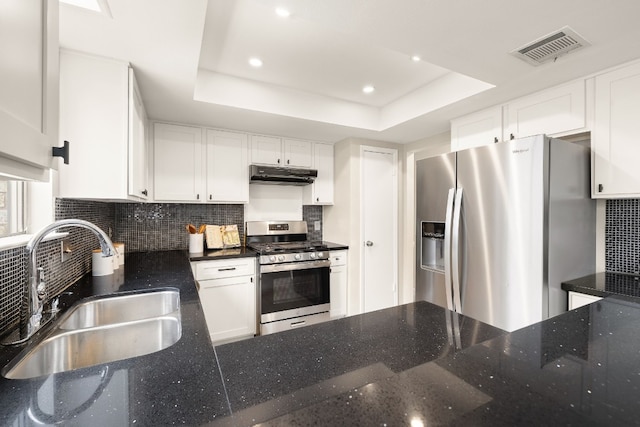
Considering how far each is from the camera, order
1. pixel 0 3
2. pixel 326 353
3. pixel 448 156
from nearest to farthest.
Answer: pixel 0 3
pixel 326 353
pixel 448 156

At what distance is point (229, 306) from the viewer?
2762 millimetres

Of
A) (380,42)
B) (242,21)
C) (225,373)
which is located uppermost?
(242,21)

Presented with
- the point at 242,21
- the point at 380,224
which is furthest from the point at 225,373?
the point at 380,224

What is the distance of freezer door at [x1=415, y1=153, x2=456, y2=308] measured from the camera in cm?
230

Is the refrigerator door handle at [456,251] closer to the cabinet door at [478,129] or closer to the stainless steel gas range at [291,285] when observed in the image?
the cabinet door at [478,129]

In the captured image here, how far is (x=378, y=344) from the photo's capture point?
0.97 meters

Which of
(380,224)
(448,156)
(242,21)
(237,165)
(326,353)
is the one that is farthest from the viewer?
(380,224)

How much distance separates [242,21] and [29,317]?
1.78 m

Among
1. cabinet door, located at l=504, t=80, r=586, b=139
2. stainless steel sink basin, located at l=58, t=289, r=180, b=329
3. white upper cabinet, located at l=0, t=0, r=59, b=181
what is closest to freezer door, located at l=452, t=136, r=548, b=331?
cabinet door, located at l=504, t=80, r=586, b=139

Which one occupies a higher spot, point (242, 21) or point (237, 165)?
point (242, 21)

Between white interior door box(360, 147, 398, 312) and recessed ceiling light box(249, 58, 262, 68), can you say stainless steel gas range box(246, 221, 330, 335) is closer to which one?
white interior door box(360, 147, 398, 312)

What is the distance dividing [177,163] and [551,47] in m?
3.00

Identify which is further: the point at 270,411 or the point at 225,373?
the point at 225,373

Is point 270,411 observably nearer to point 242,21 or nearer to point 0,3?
point 0,3
